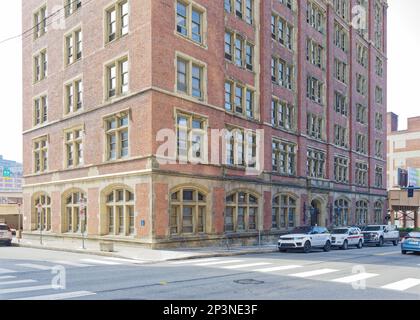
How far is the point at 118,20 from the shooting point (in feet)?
94.0

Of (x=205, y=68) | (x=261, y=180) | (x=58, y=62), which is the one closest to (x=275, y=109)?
(x=261, y=180)

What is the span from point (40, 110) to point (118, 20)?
13.7m

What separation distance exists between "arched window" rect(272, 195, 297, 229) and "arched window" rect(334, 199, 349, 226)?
929 centimetres

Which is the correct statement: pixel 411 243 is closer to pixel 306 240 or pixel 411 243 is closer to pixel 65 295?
pixel 306 240

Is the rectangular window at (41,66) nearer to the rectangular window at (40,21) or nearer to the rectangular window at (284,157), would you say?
the rectangular window at (40,21)

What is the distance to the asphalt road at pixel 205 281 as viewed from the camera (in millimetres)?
11102

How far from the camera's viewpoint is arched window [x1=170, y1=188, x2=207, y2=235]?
26.8 meters

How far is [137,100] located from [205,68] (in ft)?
18.7

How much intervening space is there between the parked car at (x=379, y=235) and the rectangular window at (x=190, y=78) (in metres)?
18.2

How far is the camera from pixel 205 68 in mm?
29344

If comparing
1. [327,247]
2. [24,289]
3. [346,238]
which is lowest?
[327,247]

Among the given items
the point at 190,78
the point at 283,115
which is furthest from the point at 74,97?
the point at 283,115

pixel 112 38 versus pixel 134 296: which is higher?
pixel 112 38

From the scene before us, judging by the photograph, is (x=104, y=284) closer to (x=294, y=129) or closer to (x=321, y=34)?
(x=294, y=129)
